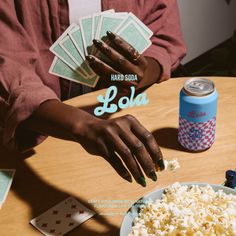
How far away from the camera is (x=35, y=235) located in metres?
0.93

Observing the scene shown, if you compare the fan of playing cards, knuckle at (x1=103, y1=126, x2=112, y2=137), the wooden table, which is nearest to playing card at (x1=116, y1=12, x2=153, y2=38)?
the fan of playing cards

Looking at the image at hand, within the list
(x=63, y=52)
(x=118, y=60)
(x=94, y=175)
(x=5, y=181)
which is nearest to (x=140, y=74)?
(x=118, y=60)

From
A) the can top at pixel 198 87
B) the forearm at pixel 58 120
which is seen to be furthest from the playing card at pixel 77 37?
the can top at pixel 198 87

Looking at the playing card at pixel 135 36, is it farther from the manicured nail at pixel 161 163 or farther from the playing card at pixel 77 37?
the manicured nail at pixel 161 163

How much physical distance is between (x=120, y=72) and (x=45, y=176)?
1.03 ft

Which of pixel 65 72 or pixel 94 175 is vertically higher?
pixel 65 72

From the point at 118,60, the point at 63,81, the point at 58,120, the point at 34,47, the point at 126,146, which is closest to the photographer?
the point at 126,146

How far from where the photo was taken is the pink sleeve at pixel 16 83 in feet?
3.49

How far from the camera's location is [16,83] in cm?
111

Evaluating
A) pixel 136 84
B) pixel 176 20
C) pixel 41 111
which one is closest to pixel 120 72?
pixel 136 84

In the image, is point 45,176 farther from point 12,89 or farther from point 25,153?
point 12,89

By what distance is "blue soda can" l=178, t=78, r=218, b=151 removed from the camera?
1.03 metres

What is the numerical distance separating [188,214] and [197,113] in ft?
1.00

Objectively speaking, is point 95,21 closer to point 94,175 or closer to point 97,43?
point 97,43
